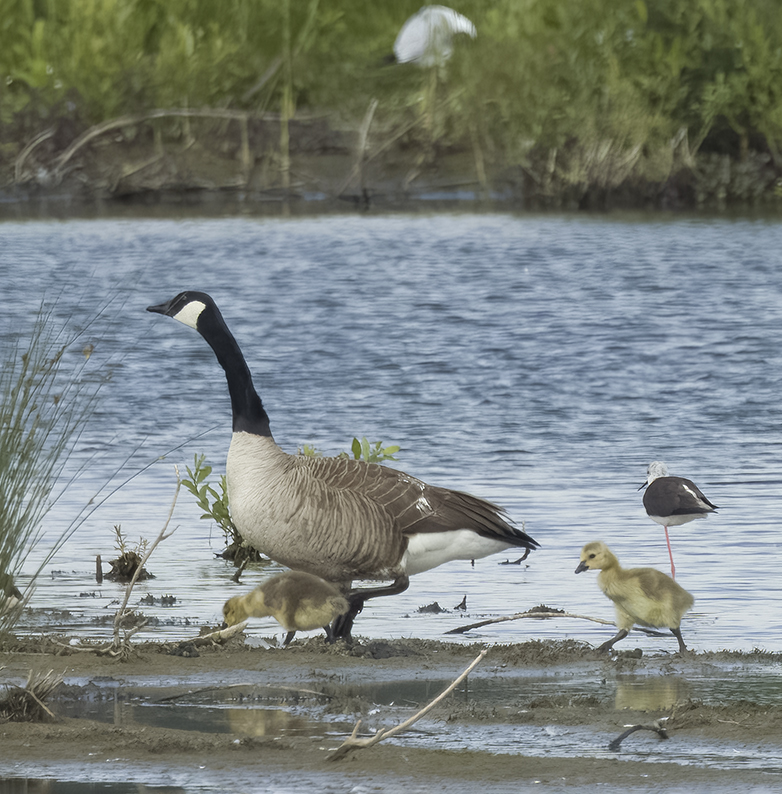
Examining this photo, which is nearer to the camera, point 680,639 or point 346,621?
point 680,639

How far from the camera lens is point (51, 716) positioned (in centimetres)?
622

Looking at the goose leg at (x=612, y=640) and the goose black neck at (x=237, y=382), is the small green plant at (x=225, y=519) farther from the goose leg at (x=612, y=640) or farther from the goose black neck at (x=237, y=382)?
the goose leg at (x=612, y=640)

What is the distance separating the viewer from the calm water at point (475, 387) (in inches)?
362

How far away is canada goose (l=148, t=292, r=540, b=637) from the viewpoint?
763 cm

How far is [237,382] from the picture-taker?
27.5 feet

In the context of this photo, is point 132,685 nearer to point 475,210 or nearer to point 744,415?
point 744,415

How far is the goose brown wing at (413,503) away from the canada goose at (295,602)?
0.46 meters

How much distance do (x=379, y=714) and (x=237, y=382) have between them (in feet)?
8.35

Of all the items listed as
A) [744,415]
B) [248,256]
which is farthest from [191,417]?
[248,256]

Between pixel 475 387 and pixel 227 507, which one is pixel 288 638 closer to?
pixel 227 507

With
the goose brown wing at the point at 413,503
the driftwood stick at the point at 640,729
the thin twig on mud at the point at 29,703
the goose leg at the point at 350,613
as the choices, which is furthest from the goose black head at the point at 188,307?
the driftwood stick at the point at 640,729

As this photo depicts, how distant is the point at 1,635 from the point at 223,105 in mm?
45839

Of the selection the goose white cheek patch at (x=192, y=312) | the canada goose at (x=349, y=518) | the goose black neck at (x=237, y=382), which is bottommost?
the canada goose at (x=349, y=518)

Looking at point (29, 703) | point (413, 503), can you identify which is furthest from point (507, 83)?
point (29, 703)
